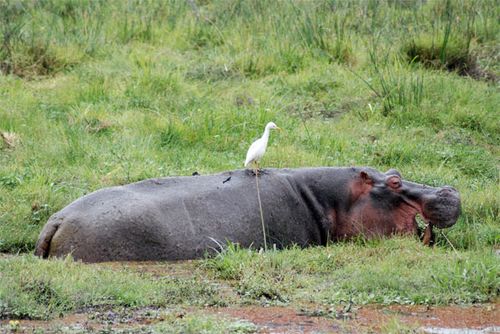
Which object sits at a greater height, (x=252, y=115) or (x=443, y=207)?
(x=443, y=207)

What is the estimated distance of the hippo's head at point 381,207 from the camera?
728 centimetres

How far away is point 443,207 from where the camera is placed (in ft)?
23.2

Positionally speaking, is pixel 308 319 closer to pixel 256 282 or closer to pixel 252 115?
pixel 256 282

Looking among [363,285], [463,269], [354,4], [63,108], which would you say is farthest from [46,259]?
[354,4]

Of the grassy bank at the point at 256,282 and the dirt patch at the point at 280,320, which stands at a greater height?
the dirt patch at the point at 280,320

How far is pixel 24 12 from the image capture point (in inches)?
488

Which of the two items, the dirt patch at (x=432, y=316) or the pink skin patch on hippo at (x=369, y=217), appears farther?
the pink skin patch on hippo at (x=369, y=217)

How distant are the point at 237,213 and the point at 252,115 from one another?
3020mm

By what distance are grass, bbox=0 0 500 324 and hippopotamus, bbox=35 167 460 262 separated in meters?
0.34

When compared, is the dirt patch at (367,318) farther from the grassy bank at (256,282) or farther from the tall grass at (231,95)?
the tall grass at (231,95)

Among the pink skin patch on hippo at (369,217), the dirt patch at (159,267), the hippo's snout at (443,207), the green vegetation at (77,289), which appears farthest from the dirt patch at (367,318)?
the pink skin patch on hippo at (369,217)

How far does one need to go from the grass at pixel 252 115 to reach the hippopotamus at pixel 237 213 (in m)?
0.34

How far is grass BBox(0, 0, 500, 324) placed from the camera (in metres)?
5.86

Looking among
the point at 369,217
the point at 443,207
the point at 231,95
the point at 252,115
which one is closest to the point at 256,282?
the point at 369,217
